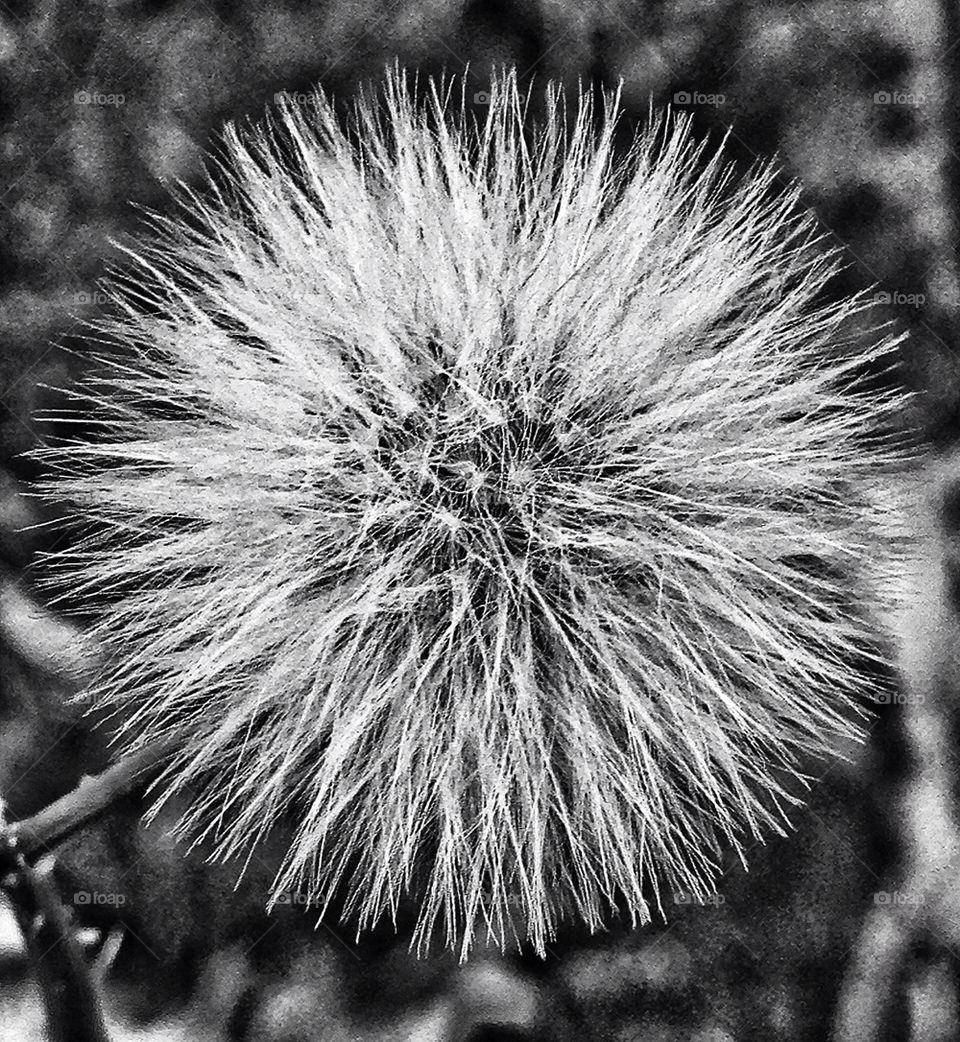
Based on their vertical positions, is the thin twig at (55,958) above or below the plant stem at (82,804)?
below

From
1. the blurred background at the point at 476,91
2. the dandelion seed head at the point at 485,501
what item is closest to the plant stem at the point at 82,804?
the blurred background at the point at 476,91

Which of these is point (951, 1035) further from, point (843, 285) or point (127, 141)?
point (127, 141)

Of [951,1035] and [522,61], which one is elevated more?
[522,61]

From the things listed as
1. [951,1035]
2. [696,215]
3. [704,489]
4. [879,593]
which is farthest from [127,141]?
[951,1035]

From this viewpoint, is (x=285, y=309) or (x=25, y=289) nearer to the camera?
(x=285, y=309)

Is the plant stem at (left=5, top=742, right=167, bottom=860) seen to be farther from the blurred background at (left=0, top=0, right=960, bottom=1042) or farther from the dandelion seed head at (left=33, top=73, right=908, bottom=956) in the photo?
the dandelion seed head at (left=33, top=73, right=908, bottom=956)

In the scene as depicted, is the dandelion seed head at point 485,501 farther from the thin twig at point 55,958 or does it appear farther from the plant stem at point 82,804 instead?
the thin twig at point 55,958
